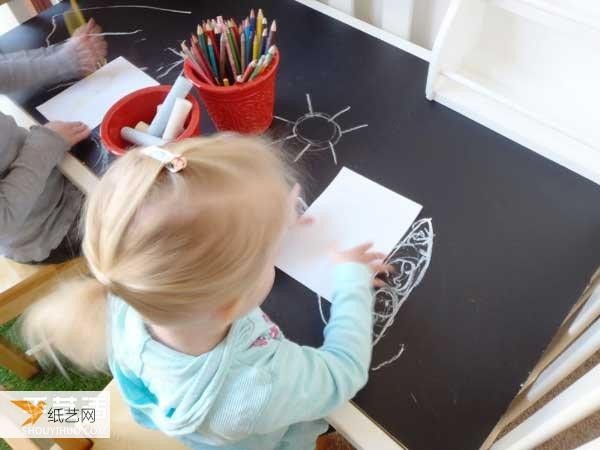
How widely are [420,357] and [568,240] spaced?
0.76 ft

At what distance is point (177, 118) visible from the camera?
23.8 inches

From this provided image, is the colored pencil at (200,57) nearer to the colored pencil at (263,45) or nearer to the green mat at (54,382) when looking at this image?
the colored pencil at (263,45)

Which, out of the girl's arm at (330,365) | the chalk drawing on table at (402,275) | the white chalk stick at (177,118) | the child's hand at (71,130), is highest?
the white chalk stick at (177,118)

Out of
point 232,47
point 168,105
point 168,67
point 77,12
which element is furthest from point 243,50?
point 77,12

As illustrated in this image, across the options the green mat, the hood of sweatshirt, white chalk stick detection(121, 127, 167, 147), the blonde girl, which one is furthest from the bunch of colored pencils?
the green mat

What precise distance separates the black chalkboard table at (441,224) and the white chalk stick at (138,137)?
0.28ft

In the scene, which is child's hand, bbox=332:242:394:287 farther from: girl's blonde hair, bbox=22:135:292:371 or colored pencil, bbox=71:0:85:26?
colored pencil, bbox=71:0:85:26

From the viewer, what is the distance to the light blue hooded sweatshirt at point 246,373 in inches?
17.1

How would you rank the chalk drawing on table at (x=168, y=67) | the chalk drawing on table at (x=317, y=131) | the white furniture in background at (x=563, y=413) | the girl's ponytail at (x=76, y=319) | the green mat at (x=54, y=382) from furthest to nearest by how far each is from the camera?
the green mat at (x=54, y=382)
the chalk drawing on table at (x=168, y=67)
the chalk drawing on table at (x=317, y=131)
the girl's ponytail at (x=76, y=319)
the white furniture in background at (x=563, y=413)

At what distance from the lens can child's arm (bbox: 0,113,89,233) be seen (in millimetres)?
697

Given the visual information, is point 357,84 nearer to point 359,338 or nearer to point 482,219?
point 482,219

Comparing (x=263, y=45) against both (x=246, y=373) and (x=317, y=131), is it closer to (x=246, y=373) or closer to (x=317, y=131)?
(x=317, y=131)

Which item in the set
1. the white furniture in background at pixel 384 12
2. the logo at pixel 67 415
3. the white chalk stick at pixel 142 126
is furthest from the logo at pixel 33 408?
the white furniture in background at pixel 384 12

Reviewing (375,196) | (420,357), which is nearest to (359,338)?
(420,357)
